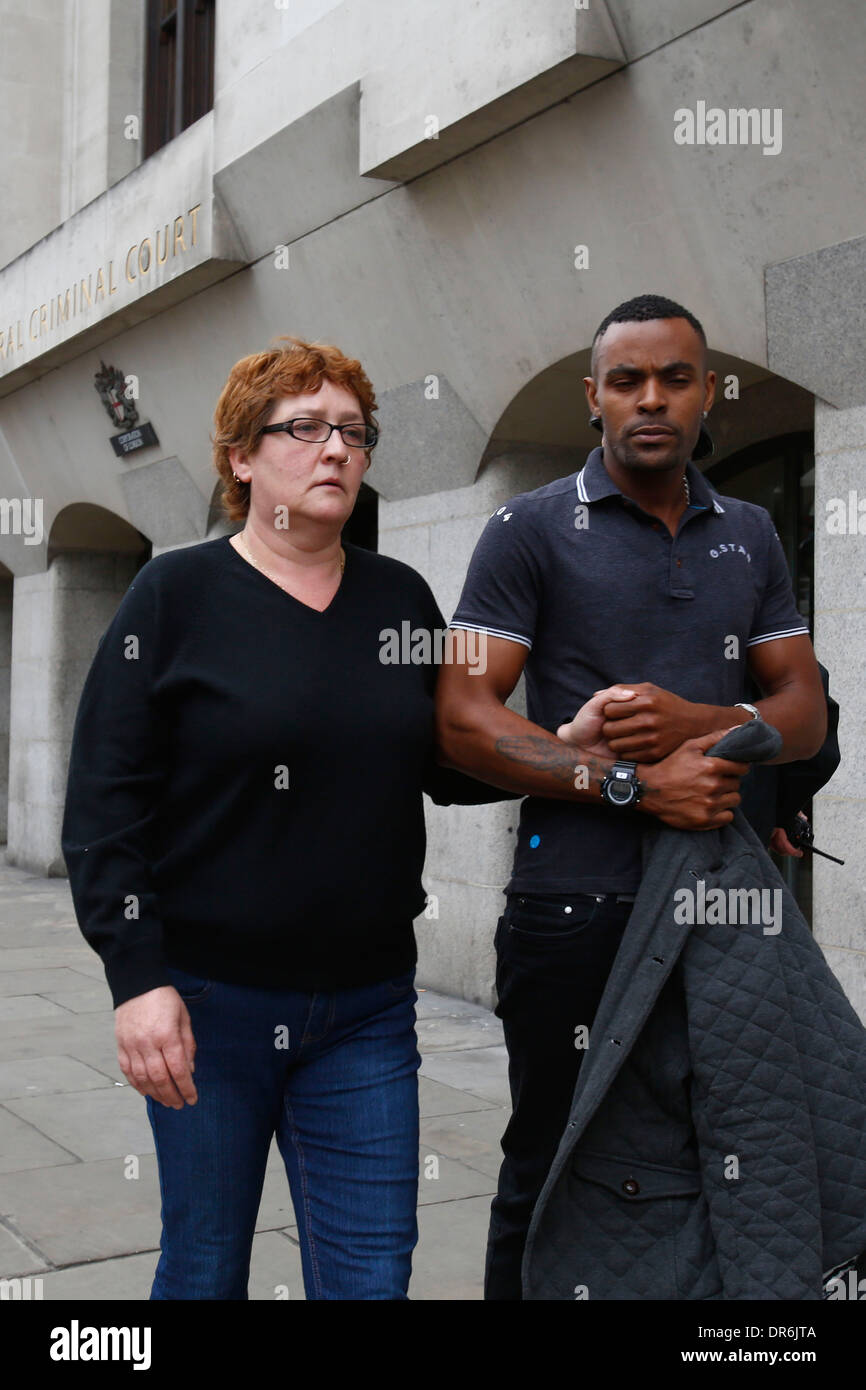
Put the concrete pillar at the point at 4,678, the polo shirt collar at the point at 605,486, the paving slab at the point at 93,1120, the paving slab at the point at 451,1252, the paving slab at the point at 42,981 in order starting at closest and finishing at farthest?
the polo shirt collar at the point at 605,486 < the paving slab at the point at 451,1252 < the paving slab at the point at 93,1120 < the paving slab at the point at 42,981 < the concrete pillar at the point at 4,678

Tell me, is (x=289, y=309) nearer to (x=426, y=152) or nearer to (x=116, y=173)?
(x=426, y=152)

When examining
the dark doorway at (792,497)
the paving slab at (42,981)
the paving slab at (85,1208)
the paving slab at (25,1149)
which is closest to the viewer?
the paving slab at (85,1208)

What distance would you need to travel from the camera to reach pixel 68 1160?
491 centimetres

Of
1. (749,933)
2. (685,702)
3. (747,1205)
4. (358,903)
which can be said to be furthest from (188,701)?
(747,1205)

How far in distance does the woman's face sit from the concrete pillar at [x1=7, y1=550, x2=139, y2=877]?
1047 centimetres

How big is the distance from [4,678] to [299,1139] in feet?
44.9

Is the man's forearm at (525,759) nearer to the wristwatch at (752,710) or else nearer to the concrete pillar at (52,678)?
the wristwatch at (752,710)

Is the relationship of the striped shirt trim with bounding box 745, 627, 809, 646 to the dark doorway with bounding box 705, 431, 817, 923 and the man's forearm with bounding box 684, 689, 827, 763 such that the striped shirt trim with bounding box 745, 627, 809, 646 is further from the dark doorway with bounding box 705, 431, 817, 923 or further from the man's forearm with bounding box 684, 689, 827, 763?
the dark doorway with bounding box 705, 431, 817, 923

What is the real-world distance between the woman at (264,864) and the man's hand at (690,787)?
0.40m

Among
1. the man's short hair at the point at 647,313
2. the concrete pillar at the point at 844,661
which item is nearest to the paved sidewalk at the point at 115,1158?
the concrete pillar at the point at 844,661

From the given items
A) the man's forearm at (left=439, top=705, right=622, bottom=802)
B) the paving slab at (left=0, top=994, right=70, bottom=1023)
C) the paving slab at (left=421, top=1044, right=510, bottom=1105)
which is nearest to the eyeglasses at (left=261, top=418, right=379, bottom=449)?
the man's forearm at (left=439, top=705, right=622, bottom=802)

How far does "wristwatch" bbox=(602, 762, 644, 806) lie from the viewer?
242 cm

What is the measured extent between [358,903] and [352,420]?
2.69ft

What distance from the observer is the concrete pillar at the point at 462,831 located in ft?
24.2
